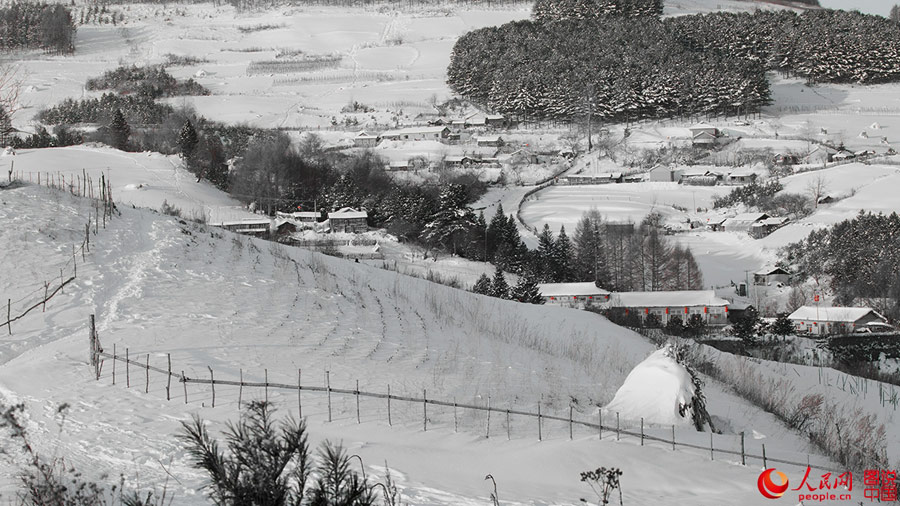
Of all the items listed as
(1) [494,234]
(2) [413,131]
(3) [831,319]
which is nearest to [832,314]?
(3) [831,319]

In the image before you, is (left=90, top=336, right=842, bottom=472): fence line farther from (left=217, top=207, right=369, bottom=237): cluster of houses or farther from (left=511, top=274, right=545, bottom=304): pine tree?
(left=217, top=207, right=369, bottom=237): cluster of houses

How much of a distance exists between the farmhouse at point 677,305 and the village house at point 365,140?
3544 centimetres

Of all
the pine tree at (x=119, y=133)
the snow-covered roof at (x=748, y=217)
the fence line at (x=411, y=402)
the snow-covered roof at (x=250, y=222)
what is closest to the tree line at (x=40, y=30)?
the pine tree at (x=119, y=133)

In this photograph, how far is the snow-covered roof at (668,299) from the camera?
37.1 meters

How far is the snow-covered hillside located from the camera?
782 centimetres

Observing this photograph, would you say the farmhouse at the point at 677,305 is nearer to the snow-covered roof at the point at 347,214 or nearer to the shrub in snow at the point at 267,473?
Answer: the snow-covered roof at the point at 347,214

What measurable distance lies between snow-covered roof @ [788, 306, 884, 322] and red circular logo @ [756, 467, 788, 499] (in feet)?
93.7

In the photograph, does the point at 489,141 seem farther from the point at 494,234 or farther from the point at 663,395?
the point at 663,395

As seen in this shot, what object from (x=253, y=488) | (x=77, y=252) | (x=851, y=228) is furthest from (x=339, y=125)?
(x=253, y=488)

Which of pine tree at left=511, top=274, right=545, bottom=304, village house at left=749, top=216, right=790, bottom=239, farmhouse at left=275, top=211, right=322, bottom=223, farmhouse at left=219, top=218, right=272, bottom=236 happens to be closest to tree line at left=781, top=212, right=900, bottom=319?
village house at left=749, top=216, right=790, bottom=239

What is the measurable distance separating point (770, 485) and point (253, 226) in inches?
1388

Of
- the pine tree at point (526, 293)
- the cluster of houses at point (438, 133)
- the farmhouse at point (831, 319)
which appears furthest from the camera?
the cluster of houses at point (438, 133)

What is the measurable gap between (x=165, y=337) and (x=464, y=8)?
430ft

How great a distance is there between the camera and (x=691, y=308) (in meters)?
37.2
